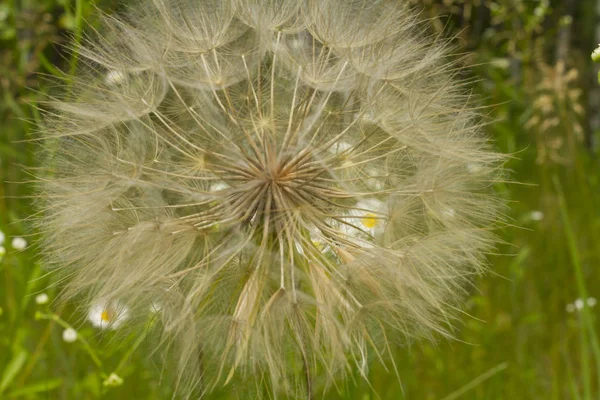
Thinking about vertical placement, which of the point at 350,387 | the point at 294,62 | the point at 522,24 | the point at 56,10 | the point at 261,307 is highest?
the point at 56,10

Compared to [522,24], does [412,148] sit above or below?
below

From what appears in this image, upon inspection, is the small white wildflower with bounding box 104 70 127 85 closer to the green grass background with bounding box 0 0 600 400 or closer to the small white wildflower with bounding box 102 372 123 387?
the green grass background with bounding box 0 0 600 400

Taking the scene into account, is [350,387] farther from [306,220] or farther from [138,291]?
[138,291]

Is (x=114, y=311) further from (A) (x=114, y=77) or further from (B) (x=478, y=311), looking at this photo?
(B) (x=478, y=311)

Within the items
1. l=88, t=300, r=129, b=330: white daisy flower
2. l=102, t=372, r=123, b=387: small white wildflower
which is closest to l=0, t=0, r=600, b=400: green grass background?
l=102, t=372, r=123, b=387: small white wildflower

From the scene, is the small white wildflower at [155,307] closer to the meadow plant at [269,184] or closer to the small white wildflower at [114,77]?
the meadow plant at [269,184]

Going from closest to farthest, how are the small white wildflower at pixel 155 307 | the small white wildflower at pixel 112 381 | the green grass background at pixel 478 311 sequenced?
the small white wildflower at pixel 155 307 < the small white wildflower at pixel 112 381 < the green grass background at pixel 478 311

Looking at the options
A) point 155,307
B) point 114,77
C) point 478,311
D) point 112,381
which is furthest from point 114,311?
point 478,311

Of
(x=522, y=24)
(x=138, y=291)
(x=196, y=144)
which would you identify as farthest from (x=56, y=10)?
(x=138, y=291)

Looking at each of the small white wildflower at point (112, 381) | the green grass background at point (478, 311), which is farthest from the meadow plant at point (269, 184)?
the green grass background at point (478, 311)

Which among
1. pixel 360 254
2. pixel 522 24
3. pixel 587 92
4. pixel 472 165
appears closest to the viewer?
pixel 360 254
